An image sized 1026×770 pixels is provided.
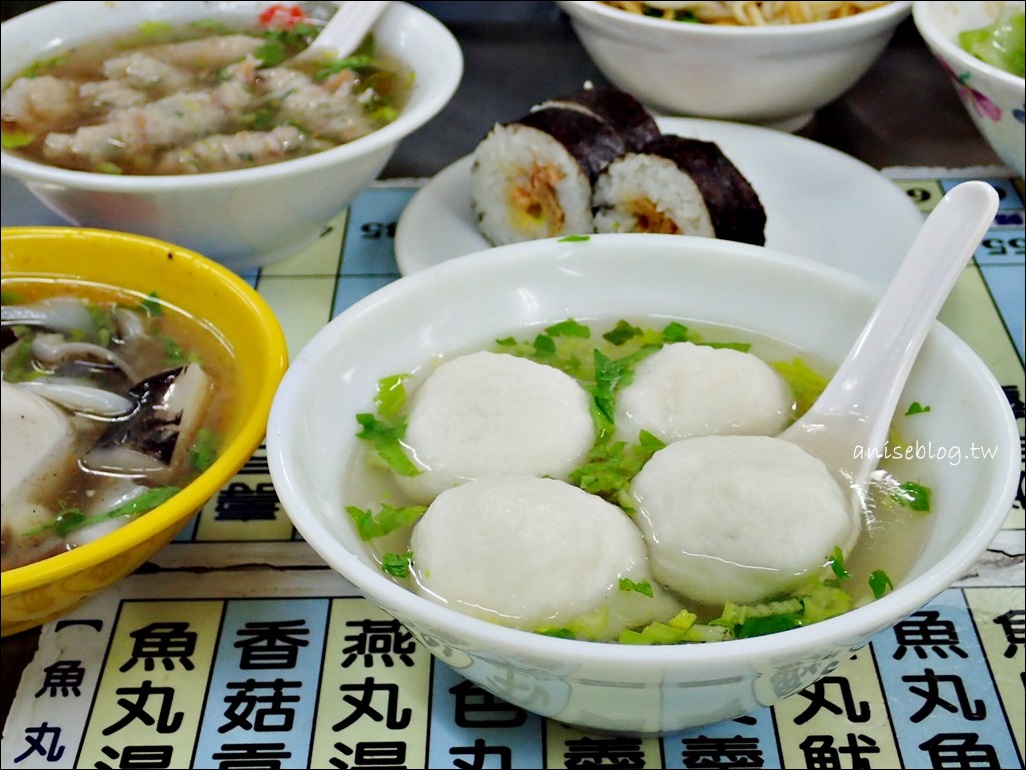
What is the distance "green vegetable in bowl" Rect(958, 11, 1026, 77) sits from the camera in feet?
6.59

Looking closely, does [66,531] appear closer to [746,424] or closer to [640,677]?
[640,677]

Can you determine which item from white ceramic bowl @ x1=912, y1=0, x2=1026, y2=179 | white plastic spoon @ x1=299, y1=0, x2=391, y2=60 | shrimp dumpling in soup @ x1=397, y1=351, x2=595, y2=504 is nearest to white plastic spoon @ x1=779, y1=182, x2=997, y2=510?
shrimp dumpling in soup @ x1=397, y1=351, x2=595, y2=504

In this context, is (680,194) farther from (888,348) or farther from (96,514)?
(96,514)

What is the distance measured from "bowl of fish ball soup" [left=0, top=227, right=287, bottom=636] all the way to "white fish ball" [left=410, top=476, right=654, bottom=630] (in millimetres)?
310

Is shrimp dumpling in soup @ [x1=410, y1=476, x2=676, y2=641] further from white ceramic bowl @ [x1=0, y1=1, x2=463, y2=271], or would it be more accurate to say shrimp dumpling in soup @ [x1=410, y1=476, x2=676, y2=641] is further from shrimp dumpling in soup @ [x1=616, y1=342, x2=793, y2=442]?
white ceramic bowl @ [x1=0, y1=1, x2=463, y2=271]

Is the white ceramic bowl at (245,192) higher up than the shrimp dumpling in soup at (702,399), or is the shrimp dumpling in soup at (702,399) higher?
the shrimp dumpling in soup at (702,399)

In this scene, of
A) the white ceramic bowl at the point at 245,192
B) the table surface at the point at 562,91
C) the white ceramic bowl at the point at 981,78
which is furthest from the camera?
A: the table surface at the point at 562,91

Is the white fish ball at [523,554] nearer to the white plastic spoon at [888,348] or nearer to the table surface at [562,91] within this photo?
the white plastic spoon at [888,348]

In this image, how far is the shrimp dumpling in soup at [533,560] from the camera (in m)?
0.99

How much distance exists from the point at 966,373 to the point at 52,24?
2085 mm

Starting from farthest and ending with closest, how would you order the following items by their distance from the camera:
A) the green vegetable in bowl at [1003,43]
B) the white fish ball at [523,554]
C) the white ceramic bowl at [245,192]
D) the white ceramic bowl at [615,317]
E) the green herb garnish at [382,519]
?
1. the green vegetable in bowl at [1003,43]
2. the white ceramic bowl at [245,192]
3. the green herb garnish at [382,519]
4. the white fish ball at [523,554]
5. the white ceramic bowl at [615,317]

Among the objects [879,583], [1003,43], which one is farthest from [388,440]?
[1003,43]

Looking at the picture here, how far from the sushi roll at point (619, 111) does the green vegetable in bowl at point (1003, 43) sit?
74cm

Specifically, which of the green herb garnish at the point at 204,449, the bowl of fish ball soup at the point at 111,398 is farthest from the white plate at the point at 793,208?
the green herb garnish at the point at 204,449
